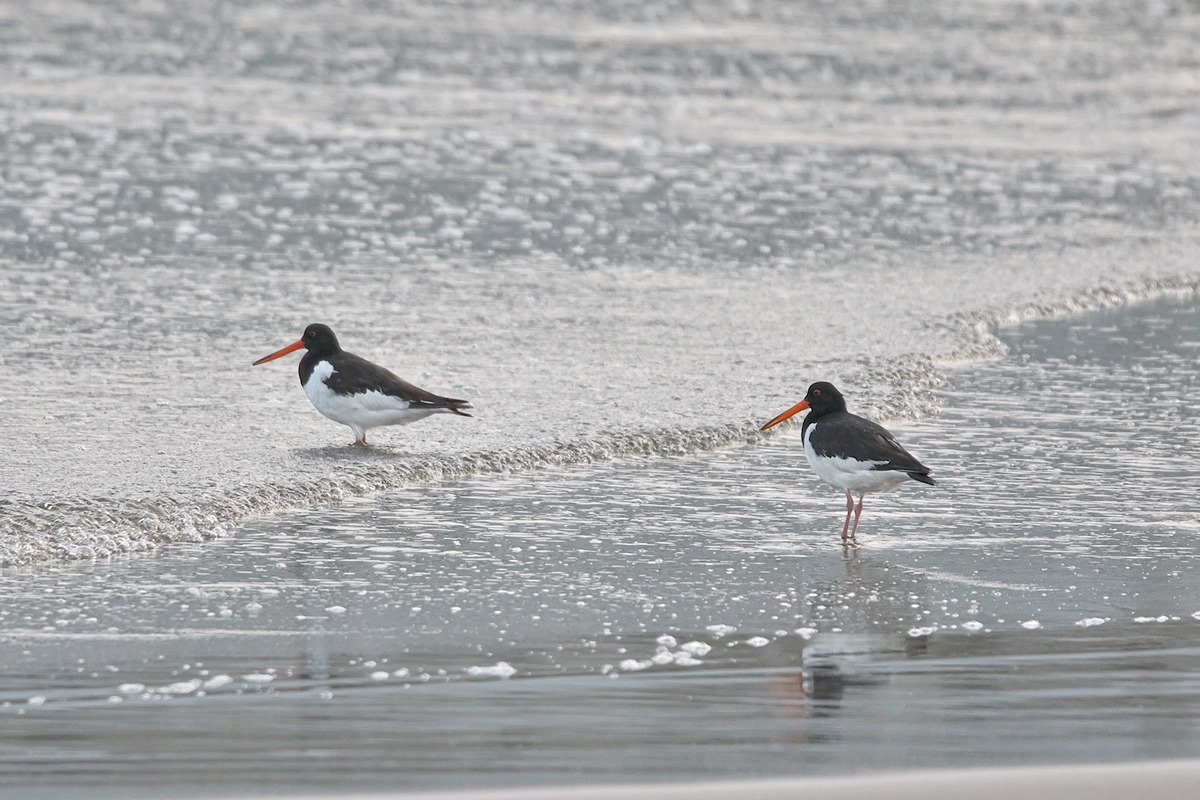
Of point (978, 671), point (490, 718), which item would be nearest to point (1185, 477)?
point (978, 671)

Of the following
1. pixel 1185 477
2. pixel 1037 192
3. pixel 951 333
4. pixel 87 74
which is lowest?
pixel 1185 477

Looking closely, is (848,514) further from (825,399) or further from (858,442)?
(825,399)

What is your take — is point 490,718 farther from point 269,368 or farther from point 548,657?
point 269,368

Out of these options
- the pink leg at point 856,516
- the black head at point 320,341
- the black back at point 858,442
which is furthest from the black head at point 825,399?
the black head at point 320,341

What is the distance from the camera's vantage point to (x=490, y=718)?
5078 mm

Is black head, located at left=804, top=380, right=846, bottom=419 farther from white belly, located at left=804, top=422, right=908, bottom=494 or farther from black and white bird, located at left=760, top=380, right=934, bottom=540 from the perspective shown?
white belly, located at left=804, top=422, right=908, bottom=494

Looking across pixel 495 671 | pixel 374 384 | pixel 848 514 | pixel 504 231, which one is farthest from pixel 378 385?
pixel 504 231

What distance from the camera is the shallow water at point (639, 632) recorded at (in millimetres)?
4809

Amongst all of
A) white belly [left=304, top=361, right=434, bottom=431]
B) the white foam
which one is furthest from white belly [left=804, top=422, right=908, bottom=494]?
the white foam

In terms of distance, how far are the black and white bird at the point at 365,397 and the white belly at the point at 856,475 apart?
75.7 inches

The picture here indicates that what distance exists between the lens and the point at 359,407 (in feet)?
28.1

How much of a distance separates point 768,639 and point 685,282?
22.8 ft

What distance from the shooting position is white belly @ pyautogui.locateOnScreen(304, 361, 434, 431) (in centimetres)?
856

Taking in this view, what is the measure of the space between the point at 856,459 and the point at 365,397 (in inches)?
97.7
